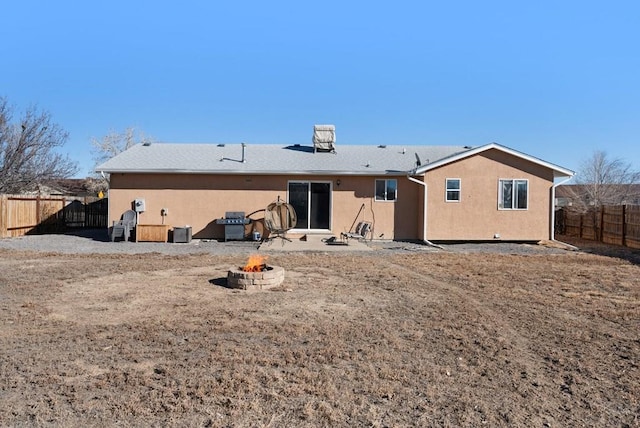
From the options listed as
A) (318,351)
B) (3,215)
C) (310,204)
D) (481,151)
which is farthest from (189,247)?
(318,351)

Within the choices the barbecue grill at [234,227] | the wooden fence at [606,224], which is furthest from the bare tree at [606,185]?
the barbecue grill at [234,227]

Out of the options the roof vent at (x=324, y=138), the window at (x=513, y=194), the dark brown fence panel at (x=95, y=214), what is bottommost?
the dark brown fence panel at (x=95, y=214)

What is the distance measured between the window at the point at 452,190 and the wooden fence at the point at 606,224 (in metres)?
6.12

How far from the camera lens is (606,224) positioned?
18.4 metres

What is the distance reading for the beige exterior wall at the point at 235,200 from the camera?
655 inches

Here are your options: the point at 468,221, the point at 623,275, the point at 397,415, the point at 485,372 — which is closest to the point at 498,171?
the point at 468,221

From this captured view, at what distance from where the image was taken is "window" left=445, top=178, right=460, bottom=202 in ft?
53.7

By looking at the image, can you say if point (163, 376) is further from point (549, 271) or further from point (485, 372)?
point (549, 271)

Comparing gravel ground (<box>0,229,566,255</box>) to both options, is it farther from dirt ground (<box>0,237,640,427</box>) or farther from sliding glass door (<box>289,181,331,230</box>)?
dirt ground (<box>0,237,640,427</box>)

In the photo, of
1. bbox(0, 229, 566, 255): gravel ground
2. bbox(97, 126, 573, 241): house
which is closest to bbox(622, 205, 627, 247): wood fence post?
bbox(97, 126, 573, 241): house

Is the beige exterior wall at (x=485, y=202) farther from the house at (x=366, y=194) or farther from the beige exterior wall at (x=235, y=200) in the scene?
the beige exterior wall at (x=235, y=200)

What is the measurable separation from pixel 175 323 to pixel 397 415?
3.26 metres

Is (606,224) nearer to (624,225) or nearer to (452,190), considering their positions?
(624,225)

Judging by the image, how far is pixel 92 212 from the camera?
23438mm
